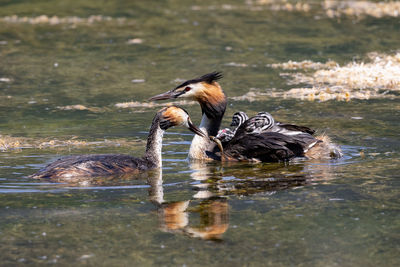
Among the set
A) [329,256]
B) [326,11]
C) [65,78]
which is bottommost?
[329,256]

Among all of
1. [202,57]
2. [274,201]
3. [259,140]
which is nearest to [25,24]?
[202,57]

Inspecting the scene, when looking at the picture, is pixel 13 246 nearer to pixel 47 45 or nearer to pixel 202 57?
pixel 202 57

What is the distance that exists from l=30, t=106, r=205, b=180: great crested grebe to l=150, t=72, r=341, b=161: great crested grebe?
0.77 metres

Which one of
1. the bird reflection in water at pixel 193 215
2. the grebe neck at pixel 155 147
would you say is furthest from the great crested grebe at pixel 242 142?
the bird reflection in water at pixel 193 215

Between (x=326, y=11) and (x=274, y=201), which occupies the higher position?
(x=326, y=11)

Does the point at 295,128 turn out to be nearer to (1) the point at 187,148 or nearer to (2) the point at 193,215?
(1) the point at 187,148

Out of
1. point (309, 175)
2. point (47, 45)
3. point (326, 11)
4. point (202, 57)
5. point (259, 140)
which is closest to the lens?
point (309, 175)

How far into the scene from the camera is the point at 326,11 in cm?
3014

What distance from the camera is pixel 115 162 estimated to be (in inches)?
406

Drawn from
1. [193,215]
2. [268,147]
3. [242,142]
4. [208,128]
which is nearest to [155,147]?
[242,142]

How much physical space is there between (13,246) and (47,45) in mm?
17009

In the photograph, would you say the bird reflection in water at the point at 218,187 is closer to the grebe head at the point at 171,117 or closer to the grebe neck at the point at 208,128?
the grebe neck at the point at 208,128

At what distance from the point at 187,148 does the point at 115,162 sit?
224 centimetres

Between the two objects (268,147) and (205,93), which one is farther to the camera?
(205,93)
